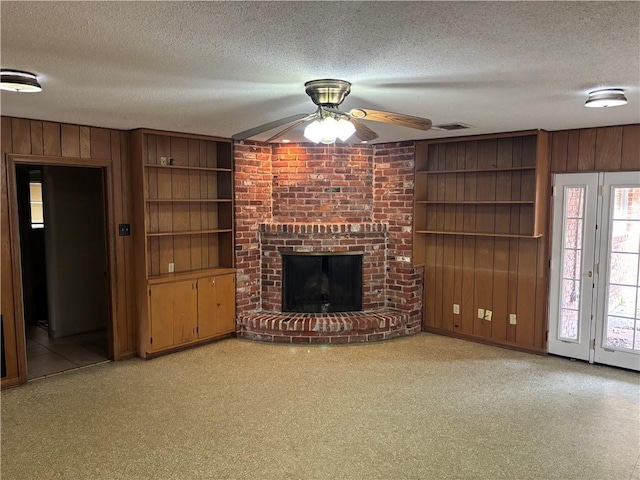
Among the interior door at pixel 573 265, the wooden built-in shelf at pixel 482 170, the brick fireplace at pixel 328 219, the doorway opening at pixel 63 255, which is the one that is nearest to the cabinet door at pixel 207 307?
the brick fireplace at pixel 328 219

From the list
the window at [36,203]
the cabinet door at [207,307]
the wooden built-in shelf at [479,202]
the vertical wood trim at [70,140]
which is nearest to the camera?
the vertical wood trim at [70,140]

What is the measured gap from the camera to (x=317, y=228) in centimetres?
550

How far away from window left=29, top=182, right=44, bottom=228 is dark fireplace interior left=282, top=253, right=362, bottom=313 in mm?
3379

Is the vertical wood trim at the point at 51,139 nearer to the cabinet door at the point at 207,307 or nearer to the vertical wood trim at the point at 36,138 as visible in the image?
the vertical wood trim at the point at 36,138

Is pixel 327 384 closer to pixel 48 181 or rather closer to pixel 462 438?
pixel 462 438

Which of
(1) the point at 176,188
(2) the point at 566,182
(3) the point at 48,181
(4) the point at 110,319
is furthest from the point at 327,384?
(3) the point at 48,181

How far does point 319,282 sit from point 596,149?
10.6 ft

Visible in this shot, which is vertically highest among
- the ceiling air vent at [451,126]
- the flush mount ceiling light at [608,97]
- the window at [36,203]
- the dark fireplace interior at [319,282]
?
the ceiling air vent at [451,126]

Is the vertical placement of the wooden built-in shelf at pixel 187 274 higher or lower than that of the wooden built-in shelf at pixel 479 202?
lower

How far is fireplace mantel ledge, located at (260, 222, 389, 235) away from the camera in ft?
18.1

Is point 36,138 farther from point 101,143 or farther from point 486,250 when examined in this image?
point 486,250

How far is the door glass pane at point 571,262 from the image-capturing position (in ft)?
15.3

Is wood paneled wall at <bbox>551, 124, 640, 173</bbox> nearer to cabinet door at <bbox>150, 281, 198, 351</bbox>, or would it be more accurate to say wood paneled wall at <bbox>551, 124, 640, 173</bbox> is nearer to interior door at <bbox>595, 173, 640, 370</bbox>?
interior door at <bbox>595, 173, 640, 370</bbox>

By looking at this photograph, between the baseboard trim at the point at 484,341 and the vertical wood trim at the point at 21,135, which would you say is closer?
the vertical wood trim at the point at 21,135
